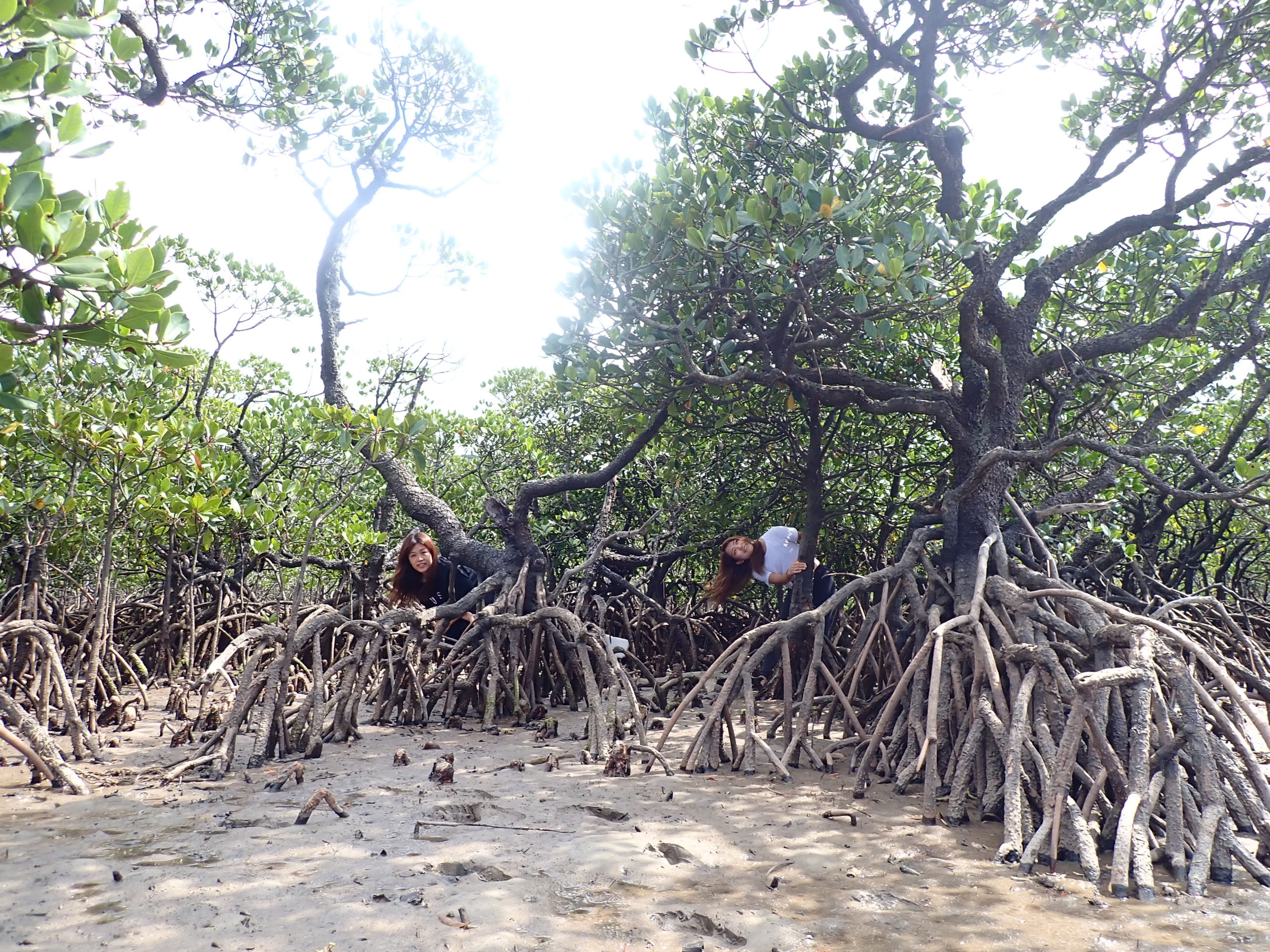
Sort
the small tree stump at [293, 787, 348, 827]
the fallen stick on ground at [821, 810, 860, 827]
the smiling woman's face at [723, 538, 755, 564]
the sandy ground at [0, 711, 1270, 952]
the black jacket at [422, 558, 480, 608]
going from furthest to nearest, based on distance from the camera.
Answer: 1. the black jacket at [422, 558, 480, 608]
2. the smiling woman's face at [723, 538, 755, 564]
3. the fallen stick on ground at [821, 810, 860, 827]
4. the small tree stump at [293, 787, 348, 827]
5. the sandy ground at [0, 711, 1270, 952]

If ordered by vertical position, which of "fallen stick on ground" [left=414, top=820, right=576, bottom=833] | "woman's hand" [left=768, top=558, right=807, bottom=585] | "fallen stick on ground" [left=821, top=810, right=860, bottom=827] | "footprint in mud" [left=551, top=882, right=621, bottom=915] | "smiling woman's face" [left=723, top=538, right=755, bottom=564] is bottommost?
"footprint in mud" [left=551, top=882, right=621, bottom=915]

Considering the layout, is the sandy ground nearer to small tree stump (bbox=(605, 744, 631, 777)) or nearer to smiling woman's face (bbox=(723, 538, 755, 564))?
small tree stump (bbox=(605, 744, 631, 777))

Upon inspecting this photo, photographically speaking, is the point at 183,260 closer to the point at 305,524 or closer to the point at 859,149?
the point at 305,524

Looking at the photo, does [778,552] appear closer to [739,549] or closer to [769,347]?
[739,549]

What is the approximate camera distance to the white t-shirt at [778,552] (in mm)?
6059

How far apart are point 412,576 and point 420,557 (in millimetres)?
206

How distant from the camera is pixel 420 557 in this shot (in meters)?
5.55

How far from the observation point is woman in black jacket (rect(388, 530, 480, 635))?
219 inches

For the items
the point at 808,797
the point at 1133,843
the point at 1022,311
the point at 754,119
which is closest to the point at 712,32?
the point at 754,119

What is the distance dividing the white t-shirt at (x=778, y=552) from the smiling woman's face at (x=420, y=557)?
2386mm

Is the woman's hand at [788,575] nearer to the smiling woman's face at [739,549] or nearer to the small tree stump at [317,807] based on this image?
the smiling woman's face at [739,549]

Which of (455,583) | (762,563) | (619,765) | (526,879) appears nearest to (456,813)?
(526,879)

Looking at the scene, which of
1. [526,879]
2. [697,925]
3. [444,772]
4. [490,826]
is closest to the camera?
[697,925]

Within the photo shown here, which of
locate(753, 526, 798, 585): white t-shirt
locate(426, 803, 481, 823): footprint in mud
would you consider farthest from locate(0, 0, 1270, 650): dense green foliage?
locate(426, 803, 481, 823): footprint in mud
